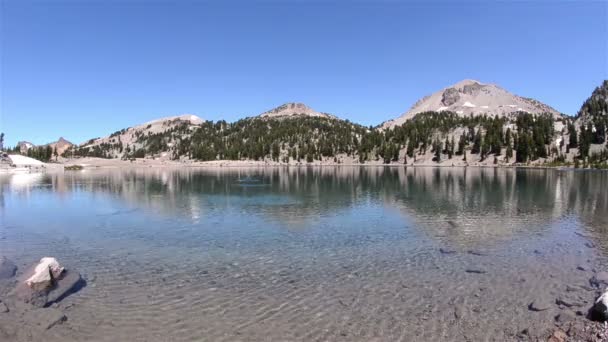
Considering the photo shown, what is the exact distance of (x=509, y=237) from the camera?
1099 inches

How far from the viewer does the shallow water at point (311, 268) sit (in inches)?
540

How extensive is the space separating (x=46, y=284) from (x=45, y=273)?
0.56 metres

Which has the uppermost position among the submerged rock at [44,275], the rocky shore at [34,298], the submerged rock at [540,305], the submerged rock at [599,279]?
the submerged rock at [44,275]

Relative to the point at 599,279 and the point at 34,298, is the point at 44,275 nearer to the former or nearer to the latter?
the point at 34,298

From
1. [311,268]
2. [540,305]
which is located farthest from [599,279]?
[311,268]

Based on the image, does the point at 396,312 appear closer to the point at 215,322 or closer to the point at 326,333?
the point at 326,333

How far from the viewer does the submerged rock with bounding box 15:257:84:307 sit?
16.0m

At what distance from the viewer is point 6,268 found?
20.1 metres

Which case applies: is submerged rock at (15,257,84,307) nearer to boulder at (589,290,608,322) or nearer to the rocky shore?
the rocky shore

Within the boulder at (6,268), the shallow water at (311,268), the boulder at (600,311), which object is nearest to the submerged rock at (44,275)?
the shallow water at (311,268)

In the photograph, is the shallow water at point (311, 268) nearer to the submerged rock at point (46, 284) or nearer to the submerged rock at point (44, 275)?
the submerged rock at point (46, 284)

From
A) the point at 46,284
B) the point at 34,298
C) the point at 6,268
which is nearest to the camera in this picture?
the point at 34,298

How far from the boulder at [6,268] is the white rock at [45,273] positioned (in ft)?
8.22

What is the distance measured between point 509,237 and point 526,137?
590ft
